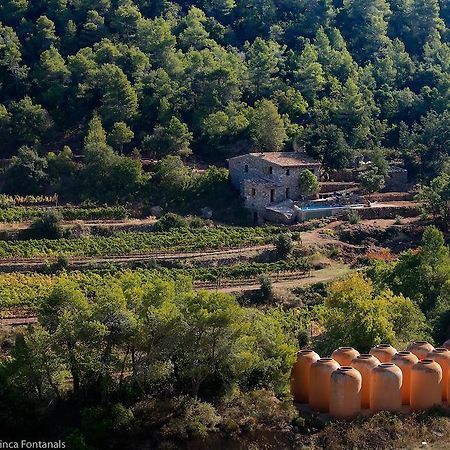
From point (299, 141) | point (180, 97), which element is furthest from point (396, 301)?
point (180, 97)

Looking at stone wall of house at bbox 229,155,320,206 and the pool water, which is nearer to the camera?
the pool water

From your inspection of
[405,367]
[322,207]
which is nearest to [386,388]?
[405,367]

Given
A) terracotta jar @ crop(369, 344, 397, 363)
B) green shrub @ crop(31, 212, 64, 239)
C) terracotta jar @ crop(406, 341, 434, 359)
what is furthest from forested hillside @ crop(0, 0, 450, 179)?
terracotta jar @ crop(369, 344, 397, 363)

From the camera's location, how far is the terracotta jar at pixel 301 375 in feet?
80.8

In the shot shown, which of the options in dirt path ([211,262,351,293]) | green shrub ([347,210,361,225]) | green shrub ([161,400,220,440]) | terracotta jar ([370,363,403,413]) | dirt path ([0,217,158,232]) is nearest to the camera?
green shrub ([161,400,220,440])

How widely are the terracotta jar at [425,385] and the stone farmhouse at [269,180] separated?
64.3ft

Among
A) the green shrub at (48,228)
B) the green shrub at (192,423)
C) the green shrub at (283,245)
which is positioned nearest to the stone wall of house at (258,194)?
the green shrub at (283,245)

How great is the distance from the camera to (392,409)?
23750 millimetres

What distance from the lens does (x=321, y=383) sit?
24016 millimetres

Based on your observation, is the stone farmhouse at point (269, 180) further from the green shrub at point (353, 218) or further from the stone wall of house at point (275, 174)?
the green shrub at point (353, 218)

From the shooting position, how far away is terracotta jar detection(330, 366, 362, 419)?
76.6ft

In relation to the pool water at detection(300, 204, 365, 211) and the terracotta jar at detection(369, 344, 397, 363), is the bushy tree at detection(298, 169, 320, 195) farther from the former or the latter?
the terracotta jar at detection(369, 344, 397, 363)

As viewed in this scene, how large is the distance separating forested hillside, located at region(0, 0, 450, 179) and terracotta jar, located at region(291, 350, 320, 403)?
23.1m

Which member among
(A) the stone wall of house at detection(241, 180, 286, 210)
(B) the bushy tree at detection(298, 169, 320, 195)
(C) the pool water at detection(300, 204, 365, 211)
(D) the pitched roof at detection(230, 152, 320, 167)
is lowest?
(C) the pool water at detection(300, 204, 365, 211)
